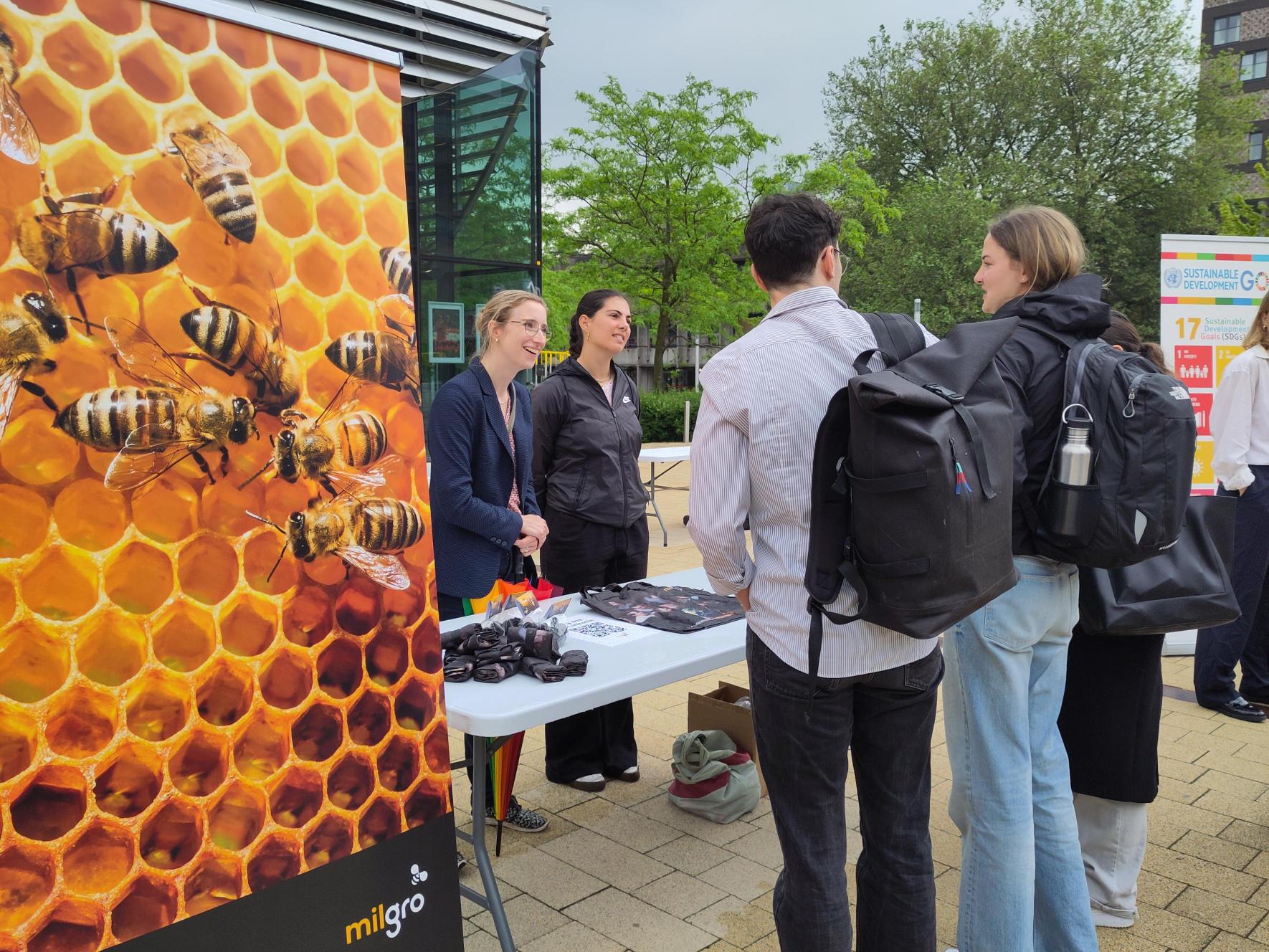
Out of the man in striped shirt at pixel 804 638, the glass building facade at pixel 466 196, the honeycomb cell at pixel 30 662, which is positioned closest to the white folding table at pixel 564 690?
the man in striped shirt at pixel 804 638

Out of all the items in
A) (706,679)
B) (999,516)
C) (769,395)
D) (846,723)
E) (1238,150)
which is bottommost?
(706,679)

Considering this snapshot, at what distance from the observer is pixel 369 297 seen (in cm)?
183

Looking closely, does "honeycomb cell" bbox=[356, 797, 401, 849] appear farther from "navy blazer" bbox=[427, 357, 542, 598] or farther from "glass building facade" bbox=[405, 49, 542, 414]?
"glass building facade" bbox=[405, 49, 542, 414]

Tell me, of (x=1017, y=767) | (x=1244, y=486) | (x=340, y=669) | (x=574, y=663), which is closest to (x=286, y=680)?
(x=340, y=669)

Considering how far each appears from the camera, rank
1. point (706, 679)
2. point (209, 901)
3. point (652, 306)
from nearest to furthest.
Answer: point (209, 901) < point (706, 679) < point (652, 306)

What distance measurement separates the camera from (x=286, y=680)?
5.54 ft

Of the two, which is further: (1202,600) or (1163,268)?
(1163,268)

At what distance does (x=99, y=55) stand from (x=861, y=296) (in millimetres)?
29020

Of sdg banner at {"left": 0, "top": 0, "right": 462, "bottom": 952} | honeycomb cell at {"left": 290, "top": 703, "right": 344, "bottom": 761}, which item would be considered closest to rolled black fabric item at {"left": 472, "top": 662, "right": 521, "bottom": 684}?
sdg banner at {"left": 0, "top": 0, "right": 462, "bottom": 952}

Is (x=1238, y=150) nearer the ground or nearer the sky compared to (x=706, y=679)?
nearer the sky

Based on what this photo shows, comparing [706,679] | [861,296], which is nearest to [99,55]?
[706,679]

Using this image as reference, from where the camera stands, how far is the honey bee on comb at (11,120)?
132 centimetres

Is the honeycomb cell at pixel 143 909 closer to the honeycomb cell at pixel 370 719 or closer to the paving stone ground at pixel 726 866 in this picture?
the honeycomb cell at pixel 370 719

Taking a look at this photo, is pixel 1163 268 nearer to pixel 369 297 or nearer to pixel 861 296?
pixel 369 297
